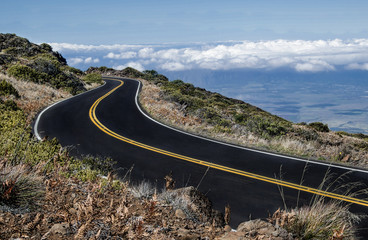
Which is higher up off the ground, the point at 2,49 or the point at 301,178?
the point at 2,49

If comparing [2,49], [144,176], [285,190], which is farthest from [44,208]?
[2,49]

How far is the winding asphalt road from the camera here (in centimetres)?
771

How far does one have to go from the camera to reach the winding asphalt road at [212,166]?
7.71 meters

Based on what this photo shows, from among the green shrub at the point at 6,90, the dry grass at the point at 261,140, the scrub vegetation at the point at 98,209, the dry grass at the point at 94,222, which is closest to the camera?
the dry grass at the point at 94,222

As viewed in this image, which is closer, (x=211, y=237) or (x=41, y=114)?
(x=211, y=237)

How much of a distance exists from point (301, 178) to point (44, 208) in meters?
7.55

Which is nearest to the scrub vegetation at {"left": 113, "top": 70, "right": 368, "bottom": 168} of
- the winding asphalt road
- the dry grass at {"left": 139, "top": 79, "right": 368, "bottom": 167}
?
the dry grass at {"left": 139, "top": 79, "right": 368, "bottom": 167}

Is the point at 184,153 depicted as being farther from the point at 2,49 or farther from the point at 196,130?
the point at 2,49

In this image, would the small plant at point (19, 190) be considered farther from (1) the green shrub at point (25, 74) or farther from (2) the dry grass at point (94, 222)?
(1) the green shrub at point (25, 74)

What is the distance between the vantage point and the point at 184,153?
11.7 m

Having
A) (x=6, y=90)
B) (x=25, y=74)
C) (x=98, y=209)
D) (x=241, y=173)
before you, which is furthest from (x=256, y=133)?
(x=25, y=74)

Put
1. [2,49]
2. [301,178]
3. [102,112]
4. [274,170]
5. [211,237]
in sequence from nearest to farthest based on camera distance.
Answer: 1. [211,237]
2. [301,178]
3. [274,170]
4. [102,112]
5. [2,49]

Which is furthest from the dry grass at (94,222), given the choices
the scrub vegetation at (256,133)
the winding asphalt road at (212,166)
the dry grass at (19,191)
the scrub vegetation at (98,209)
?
the scrub vegetation at (256,133)

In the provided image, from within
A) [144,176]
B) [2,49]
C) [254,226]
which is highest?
[2,49]
